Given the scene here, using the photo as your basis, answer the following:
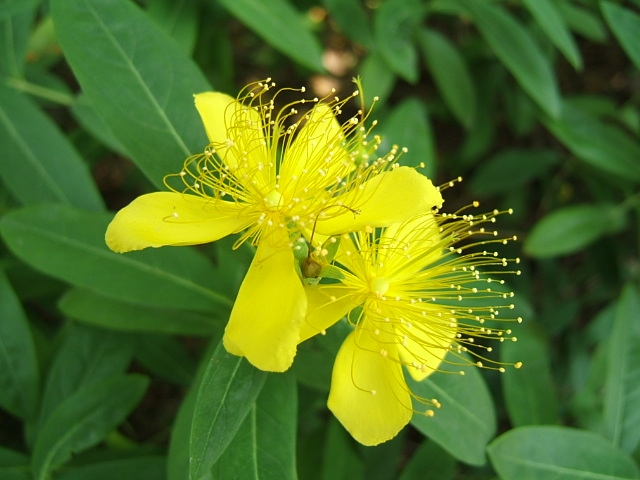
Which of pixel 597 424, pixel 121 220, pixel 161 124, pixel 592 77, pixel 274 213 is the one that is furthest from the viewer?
pixel 592 77

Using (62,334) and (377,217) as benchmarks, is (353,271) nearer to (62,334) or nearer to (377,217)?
(377,217)

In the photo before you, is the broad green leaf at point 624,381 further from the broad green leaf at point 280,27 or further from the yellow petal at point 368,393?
the broad green leaf at point 280,27

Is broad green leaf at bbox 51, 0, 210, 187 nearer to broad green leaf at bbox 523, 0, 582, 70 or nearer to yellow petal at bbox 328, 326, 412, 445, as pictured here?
yellow petal at bbox 328, 326, 412, 445

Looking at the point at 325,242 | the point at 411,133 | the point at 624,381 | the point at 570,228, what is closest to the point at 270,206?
the point at 325,242

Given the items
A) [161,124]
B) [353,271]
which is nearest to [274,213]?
[353,271]

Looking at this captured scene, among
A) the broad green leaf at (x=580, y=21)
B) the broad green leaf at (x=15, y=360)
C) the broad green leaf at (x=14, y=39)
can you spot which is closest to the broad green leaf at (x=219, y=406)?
the broad green leaf at (x=15, y=360)

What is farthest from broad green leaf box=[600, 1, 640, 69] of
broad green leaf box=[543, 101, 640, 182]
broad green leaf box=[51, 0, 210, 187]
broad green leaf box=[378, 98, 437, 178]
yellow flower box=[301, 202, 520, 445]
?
broad green leaf box=[51, 0, 210, 187]
